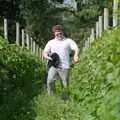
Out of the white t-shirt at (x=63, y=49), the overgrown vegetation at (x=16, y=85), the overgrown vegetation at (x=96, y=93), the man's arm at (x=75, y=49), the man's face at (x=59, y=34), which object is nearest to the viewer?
the overgrown vegetation at (x=96, y=93)

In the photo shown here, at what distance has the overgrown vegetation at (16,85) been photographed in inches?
441

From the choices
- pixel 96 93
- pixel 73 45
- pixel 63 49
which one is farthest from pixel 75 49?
pixel 96 93

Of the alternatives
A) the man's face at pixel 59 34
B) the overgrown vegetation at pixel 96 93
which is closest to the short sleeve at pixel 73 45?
the man's face at pixel 59 34

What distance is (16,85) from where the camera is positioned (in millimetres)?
16188

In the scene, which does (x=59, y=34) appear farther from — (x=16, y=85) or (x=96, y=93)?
(x=96, y=93)

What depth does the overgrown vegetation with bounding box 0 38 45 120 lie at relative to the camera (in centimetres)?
1120

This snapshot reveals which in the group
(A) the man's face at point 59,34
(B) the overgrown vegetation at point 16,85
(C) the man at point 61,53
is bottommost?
(B) the overgrown vegetation at point 16,85

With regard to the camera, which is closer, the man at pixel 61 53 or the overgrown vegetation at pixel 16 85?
the overgrown vegetation at pixel 16 85

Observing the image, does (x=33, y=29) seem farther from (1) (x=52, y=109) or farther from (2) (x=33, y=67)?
(1) (x=52, y=109)

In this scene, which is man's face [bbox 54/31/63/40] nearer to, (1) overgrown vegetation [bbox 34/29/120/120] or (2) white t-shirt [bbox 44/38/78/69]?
(2) white t-shirt [bbox 44/38/78/69]

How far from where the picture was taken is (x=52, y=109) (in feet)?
38.4

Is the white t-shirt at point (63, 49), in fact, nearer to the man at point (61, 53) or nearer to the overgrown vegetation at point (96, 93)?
the man at point (61, 53)

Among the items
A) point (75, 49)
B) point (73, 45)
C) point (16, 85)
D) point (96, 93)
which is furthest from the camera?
point (16, 85)

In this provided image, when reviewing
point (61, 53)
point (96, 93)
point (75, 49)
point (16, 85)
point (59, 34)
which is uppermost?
point (59, 34)
